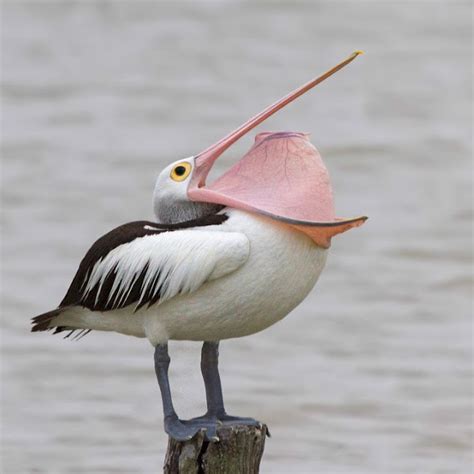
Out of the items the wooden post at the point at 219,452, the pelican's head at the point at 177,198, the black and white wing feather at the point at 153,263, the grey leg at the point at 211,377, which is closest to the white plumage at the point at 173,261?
the black and white wing feather at the point at 153,263

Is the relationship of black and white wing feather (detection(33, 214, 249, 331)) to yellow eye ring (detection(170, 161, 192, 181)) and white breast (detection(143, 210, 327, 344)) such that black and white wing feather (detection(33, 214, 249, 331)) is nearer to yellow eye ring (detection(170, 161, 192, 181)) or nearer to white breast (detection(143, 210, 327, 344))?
white breast (detection(143, 210, 327, 344))

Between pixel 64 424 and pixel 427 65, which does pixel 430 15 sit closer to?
pixel 427 65

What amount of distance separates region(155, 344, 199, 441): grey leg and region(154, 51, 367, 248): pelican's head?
1.32 feet

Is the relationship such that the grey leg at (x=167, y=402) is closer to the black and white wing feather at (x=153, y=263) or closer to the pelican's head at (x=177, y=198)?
the black and white wing feather at (x=153, y=263)

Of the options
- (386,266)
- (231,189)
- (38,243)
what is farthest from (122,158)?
(231,189)

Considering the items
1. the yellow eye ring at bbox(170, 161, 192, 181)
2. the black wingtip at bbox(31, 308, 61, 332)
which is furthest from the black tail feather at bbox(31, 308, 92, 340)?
the yellow eye ring at bbox(170, 161, 192, 181)

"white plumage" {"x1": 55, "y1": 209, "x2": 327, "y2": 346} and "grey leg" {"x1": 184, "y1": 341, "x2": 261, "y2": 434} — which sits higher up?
"white plumage" {"x1": 55, "y1": 209, "x2": 327, "y2": 346}

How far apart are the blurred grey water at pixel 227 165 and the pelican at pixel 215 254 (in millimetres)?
380

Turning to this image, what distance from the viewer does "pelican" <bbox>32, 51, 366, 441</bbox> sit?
13.5ft

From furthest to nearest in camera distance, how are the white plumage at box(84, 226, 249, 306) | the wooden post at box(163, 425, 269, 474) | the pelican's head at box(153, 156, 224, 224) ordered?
the wooden post at box(163, 425, 269, 474)
the pelican's head at box(153, 156, 224, 224)
the white plumage at box(84, 226, 249, 306)

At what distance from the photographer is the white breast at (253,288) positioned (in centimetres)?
412

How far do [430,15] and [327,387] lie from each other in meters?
9.22

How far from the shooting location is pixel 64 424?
872cm

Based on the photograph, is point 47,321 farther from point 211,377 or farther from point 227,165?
point 227,165
